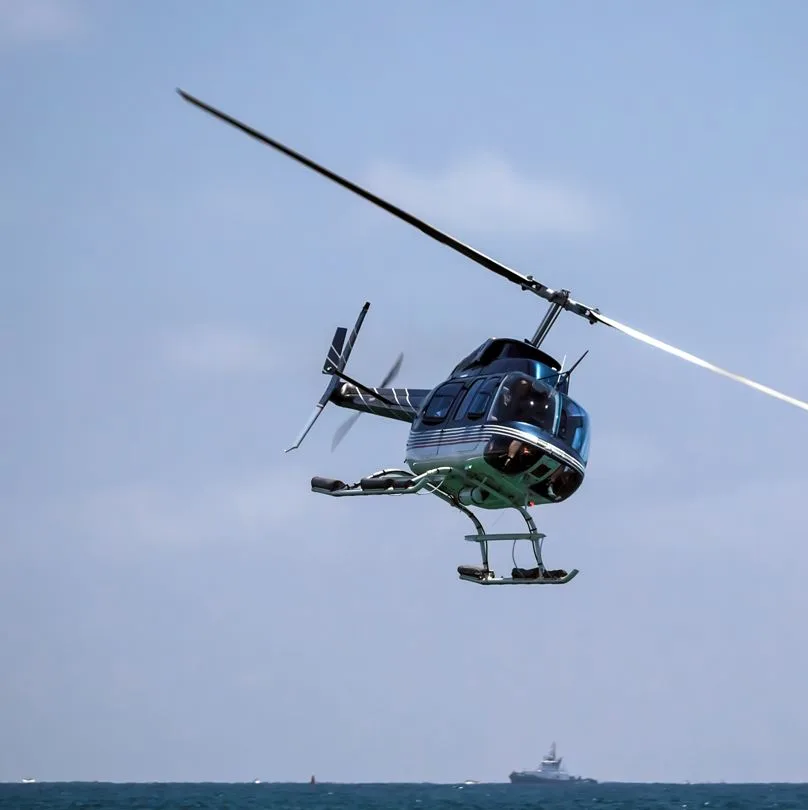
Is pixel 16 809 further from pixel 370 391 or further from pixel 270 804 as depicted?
pixel 370 391

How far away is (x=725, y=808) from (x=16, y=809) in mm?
64834

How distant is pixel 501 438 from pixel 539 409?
3.85ft

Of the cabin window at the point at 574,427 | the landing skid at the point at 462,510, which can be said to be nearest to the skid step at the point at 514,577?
the landing skid at the point at 462,510

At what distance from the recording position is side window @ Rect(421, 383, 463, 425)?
3581cm

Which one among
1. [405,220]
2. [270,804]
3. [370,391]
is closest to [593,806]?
[270,804]

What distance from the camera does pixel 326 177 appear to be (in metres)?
30.5

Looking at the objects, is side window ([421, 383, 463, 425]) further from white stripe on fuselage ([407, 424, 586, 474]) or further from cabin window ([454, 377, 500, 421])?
cabin window ([454, 377, 500, 421])

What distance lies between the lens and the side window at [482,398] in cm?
3447

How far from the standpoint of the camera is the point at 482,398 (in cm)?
3469

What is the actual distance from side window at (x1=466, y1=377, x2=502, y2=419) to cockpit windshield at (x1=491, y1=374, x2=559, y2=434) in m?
0.25

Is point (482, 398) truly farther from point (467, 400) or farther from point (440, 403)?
point (440, 403)

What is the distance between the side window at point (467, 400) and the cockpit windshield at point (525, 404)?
0.87 m

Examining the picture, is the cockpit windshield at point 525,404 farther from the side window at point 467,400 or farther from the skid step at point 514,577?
the skid step at point 514,577

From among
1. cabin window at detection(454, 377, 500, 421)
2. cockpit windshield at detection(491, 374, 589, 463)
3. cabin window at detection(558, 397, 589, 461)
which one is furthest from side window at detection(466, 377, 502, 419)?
cabin window at detection(558, 397, 589, 461)
